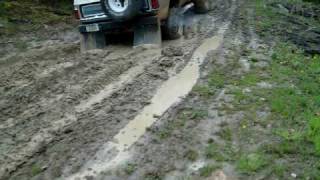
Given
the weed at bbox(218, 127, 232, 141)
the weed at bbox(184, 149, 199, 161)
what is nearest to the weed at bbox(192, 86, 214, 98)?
the weed at bbox(218, 127, 232, 141)

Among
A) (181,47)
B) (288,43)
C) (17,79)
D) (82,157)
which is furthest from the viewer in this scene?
(288,43)

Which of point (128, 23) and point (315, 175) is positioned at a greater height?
point (128, 23)

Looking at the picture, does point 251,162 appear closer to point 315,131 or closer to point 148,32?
point 315,131

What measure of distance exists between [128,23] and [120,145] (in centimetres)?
436

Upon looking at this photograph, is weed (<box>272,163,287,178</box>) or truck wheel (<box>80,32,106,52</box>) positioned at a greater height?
truck wheel (<box>80,32,106,52</box>)

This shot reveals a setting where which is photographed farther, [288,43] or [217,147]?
[288,43]

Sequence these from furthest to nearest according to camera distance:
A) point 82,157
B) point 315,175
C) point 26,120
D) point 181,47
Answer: point 181,47
point 26,120
point 82,157
point 315,175

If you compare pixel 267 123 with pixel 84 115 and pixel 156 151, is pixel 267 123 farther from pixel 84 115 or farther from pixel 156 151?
pixel 84 115

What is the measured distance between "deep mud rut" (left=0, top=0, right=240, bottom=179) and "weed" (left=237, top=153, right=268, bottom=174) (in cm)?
56

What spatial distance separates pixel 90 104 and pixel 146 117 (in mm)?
895

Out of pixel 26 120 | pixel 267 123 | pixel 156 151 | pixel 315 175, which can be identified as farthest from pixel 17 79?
pixel 315 175

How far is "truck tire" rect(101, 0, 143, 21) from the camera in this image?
8.80 metres

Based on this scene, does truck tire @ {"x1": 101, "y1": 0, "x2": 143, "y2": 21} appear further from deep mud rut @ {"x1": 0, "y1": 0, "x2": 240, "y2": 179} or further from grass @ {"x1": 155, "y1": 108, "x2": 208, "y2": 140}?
grass @ {"x1": 155, "y1": 108, "x2": 208, "y2": 140}

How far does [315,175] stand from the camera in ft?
15.5
